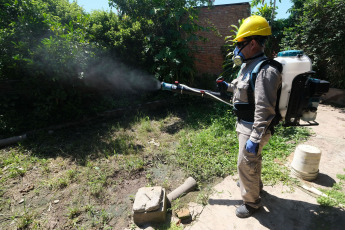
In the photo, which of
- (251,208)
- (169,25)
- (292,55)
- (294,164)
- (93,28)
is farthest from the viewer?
(169,25)

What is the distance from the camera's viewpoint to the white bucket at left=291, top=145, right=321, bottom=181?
111 inches

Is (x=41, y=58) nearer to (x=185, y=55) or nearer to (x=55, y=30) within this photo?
(x=55, y=30)

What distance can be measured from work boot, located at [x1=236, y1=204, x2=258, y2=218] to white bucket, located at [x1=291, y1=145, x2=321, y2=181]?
1.18 meters

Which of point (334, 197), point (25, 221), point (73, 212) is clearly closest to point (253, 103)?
point (334, 197)

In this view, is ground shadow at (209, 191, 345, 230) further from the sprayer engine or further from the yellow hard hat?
the yellow hard hat

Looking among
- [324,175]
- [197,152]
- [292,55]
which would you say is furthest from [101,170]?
[324,175]

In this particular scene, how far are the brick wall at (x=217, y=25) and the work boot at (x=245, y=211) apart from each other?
679cm

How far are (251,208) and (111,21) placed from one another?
665cm

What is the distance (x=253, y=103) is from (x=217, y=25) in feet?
25.3

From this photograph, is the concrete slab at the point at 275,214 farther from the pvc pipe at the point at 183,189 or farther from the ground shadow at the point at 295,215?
the pvc pipe at the point at 183,189

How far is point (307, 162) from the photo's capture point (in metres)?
2.87

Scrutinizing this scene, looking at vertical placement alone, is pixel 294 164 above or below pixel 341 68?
below

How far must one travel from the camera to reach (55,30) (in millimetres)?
4598

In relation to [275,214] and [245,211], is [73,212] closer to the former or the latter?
[245,211]
